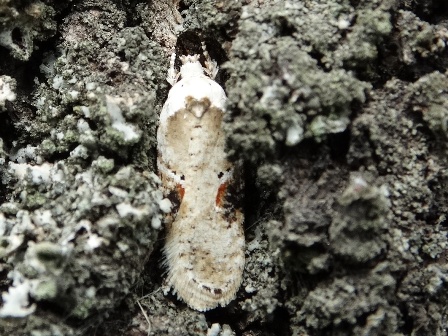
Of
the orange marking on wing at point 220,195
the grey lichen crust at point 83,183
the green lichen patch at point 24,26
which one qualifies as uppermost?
the green lichen patch at point 24,26

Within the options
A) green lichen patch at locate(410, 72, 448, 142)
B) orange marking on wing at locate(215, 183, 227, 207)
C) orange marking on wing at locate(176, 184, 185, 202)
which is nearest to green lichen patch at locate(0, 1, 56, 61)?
orange marking on wing at locate(176, 184, 185, 202)

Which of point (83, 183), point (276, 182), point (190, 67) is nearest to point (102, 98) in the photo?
point (83, 183)

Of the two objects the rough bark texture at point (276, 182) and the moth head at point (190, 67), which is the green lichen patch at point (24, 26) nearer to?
the rough bark texture at point (276, 182)

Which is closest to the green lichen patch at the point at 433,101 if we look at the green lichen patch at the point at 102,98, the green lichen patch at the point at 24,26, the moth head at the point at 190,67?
the moth head at the point at 190,67

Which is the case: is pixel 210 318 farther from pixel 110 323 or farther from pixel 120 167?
pixel 120 167

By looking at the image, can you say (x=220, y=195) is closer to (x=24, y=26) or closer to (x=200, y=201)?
(x=200, y=201)

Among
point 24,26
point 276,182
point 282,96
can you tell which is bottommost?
point 276,182
